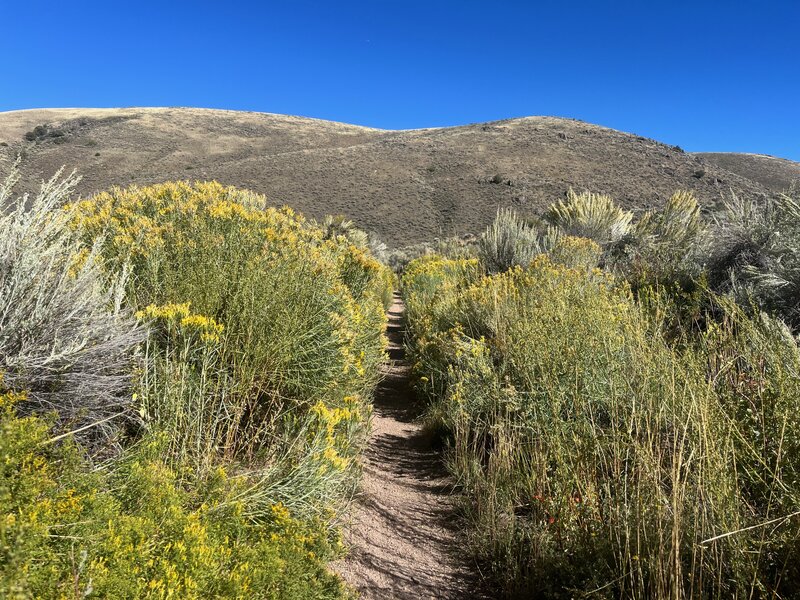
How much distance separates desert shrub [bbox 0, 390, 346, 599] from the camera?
129 centimetres

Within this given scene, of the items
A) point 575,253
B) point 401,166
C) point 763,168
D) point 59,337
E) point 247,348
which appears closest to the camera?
point 59,337

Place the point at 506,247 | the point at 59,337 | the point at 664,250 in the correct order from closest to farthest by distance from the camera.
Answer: the point at 59,337 → the point at 664,250 → the point at 506,247

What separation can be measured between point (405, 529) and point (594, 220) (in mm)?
11367

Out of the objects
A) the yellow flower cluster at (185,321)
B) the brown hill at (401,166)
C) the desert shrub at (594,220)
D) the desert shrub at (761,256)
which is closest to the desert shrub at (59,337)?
the yellow flower cluster at (185,321)

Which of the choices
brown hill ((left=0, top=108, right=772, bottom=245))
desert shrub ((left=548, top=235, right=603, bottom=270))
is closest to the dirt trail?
desert shrub ((left=548, top=235, right=603, bottom=270))

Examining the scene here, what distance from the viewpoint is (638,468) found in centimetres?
240

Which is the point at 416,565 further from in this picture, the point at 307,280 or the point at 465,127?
the point at 465,127

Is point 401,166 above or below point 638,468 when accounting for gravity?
above

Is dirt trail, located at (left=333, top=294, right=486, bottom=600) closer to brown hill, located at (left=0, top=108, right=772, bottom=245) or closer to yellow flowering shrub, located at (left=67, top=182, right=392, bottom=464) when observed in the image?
yellow flowering shrub, located at (left=67, top=182, right=392, bottom=464)

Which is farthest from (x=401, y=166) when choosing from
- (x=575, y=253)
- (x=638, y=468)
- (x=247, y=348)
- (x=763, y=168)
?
(x=638, y=468)

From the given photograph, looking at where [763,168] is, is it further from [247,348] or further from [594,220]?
[247,348]

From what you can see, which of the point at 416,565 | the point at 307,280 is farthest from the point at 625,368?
the point at 307,280

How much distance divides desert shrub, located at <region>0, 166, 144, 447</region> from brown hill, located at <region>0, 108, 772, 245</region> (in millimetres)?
24472

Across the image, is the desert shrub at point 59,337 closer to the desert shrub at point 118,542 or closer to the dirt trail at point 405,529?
the desert shrub at point 118,542
